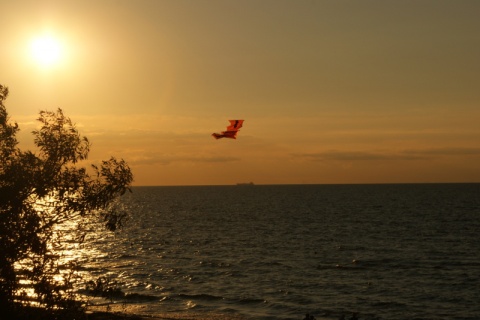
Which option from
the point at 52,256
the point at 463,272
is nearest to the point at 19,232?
the point at 52,256

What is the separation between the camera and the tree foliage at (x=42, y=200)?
83.3 feet

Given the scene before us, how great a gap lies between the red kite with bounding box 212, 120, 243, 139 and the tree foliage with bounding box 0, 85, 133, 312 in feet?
50.9

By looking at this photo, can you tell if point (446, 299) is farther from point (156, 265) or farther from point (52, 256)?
point (52, 256)

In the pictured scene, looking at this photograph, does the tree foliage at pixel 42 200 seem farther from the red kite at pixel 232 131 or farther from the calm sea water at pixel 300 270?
the calm sea water at pixel 300 270

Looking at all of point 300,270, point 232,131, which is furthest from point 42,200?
point 300,270

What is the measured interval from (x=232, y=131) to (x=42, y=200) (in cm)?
1865

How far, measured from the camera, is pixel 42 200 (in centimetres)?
2683

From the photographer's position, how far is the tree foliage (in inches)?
1000

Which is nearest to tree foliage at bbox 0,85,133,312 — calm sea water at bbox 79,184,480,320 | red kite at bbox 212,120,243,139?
red kite at bbox 212,120,243,139

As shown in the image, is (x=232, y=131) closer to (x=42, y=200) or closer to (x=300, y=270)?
(x=42, y=200)

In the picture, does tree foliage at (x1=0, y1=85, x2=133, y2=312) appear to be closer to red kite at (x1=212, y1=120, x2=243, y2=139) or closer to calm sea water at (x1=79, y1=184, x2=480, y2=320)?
red kite at (x1=212, y1=120, x2=243, y2=139)

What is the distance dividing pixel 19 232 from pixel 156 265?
51.5 metres

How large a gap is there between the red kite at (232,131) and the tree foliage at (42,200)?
15.5 metres

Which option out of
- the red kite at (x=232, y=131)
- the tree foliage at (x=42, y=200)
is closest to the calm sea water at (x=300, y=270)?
the red kite at (x=232, y=131)
